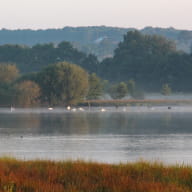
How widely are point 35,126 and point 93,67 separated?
95.3 m

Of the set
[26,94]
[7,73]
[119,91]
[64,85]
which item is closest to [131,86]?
[119,91]

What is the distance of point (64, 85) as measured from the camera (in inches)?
3671

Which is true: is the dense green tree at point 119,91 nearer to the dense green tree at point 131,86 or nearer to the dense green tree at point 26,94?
the dense green tree at point 131,86

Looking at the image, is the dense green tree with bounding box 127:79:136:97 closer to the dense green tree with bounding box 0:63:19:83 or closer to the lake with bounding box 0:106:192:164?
the dense green tree with bounding box 0:63:19:83

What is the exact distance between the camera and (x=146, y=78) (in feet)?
437

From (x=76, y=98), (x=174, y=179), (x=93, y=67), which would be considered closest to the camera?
(x=174, y=179)

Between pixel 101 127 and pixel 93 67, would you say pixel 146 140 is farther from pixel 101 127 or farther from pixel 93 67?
pixel 93 67

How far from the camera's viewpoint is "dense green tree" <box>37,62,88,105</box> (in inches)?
3661

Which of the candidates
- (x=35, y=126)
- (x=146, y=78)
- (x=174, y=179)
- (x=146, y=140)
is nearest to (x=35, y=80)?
(x=146, y=78)

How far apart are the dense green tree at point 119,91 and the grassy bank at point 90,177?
8887 centimetres

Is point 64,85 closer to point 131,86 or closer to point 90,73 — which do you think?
point 131,86

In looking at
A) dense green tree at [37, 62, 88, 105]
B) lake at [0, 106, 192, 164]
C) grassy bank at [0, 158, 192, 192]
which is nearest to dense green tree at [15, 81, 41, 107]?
dense green tree at [37, 62, 88, 105]

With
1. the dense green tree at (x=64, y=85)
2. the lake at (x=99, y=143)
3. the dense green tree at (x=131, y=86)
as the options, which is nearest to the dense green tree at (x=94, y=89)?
the dense green tree at (x=64, y=85)

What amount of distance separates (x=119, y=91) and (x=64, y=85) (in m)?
14.0
